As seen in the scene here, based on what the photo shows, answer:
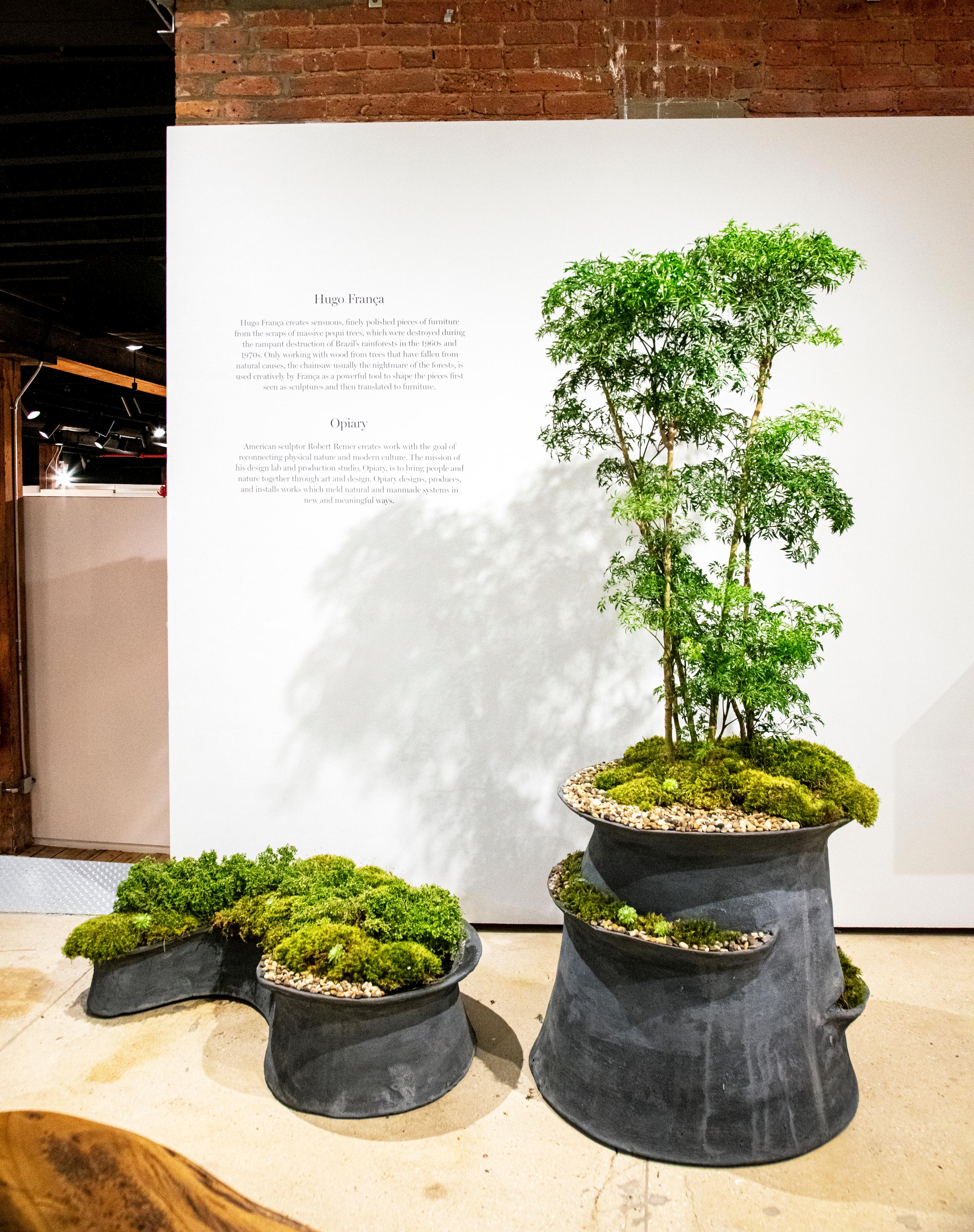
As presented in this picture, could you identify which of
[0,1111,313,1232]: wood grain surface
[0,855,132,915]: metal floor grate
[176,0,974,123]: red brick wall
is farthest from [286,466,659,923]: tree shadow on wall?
[0,1111,313,1232]: wood grain surface

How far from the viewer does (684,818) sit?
1.95 m

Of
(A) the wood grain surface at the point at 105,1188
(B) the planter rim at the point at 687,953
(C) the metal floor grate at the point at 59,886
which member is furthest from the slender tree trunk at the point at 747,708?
(C) the metal floor grate at the point at 59,886

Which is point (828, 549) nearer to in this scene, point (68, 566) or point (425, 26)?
point (425, 26)

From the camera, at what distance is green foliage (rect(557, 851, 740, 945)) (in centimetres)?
188

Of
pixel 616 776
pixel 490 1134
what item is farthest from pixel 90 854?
pixel 616 776

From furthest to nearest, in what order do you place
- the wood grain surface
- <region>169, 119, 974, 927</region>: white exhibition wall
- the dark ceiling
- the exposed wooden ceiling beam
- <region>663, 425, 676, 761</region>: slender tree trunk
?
the exposed wooden ceiling beam
the dark ceiling
<region>169, 119, 974, 927</region>: white exhibition wall
<region>663, 425, 676, 761</region>: slender tree trunk
the wood grain surface

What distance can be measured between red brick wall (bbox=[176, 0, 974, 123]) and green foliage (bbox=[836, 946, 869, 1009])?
2.93 m

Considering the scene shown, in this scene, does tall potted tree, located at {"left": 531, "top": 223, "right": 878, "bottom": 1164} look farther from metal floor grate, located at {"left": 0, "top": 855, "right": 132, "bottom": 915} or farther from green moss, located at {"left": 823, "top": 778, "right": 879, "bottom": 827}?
metal floor grate, located at {"left": 0, "top": 855, "right": 132, "bottom": 915}

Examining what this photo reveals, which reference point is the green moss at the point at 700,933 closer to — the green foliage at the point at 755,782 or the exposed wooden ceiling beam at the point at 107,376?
the green foliage at the point at 755,782

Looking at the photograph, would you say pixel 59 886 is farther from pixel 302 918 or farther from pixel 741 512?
pixel 741 512

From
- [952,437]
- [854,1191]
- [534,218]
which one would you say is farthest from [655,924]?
[534,218]

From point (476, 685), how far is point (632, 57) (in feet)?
7.85

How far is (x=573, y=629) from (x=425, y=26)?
2302mm

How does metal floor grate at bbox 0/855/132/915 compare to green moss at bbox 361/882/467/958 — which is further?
metal floor grate at bbox 0/855/132/915
